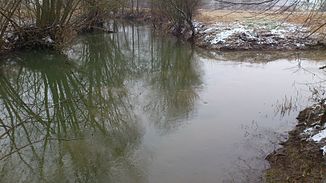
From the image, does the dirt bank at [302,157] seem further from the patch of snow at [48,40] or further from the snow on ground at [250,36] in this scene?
the snow on ground at [250,36]

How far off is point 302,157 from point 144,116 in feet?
16.2

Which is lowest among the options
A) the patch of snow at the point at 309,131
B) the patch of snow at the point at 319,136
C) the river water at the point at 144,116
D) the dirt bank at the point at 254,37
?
the river water at the point at 144,116

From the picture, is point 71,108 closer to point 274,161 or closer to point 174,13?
point 274,161

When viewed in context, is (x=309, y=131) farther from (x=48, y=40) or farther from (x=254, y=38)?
(x=254, y=38)

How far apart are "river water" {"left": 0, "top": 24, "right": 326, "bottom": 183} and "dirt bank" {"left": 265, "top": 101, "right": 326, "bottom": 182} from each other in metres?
0.32

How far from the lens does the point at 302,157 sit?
7555mm

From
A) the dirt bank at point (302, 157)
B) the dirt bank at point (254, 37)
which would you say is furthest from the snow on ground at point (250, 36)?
the dirt bank at point (302, 157)

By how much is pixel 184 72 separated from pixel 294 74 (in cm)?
517

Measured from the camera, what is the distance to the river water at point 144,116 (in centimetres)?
778

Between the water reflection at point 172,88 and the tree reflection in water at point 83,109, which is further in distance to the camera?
the water reflection at point 172,88

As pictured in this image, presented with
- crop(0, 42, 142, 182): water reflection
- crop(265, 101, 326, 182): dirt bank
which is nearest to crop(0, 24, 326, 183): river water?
crop(0, 42, 142, 182): water reflection

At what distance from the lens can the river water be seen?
25.5 feet

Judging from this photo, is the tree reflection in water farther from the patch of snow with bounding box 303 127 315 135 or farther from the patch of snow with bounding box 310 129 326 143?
the patch of snow with bounding box 310 129 326 143

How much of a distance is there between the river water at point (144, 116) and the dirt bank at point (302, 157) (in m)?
0.32
